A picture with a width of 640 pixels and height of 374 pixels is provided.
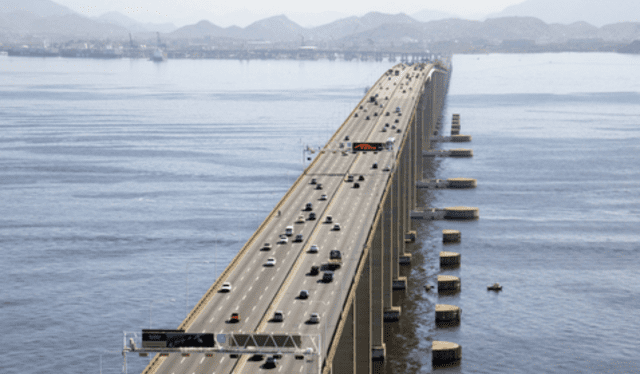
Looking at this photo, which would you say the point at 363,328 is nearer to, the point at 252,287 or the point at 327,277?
the point at 327,277

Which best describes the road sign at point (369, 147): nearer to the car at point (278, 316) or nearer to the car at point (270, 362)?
the car at point (278, 316)

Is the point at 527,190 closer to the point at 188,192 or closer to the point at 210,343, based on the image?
the point at 188,192

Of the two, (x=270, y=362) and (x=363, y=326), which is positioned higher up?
(x=270, y=362)

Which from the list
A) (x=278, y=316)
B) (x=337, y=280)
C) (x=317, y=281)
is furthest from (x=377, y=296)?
(x=278, y=316)

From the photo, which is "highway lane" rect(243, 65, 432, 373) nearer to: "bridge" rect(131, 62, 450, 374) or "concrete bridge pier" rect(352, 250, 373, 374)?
"bridge" rect(131, 62, 450, 374)

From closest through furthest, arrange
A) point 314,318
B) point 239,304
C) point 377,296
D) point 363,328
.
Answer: point 314,318, point 239,304, point 363,328, point 377,296

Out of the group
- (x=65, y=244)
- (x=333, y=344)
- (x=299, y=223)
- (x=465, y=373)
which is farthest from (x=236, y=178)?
(x=333, y=344)

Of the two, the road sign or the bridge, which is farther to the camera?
the road sign

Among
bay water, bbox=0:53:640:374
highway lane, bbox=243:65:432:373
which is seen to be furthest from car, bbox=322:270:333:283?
bay water, bbox=0:53:640:374

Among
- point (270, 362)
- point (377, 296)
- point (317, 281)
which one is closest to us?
point (270, 362)
